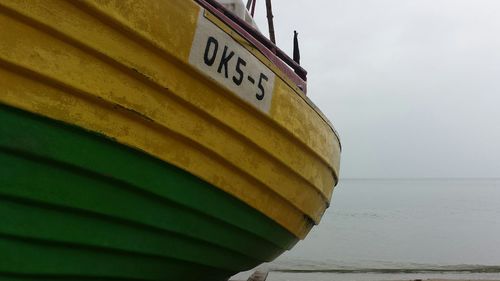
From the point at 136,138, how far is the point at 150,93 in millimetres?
232

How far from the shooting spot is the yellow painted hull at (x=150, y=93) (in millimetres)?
1824

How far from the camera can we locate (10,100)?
5.93 feet

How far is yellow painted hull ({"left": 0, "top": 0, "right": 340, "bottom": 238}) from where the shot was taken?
5.98 feet

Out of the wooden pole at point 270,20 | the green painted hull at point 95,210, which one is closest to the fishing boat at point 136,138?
the green painted hull at point 95,210

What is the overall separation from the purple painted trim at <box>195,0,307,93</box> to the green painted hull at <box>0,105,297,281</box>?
912mm

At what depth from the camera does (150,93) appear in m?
2.18

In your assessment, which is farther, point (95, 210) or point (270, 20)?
point (270, 20)

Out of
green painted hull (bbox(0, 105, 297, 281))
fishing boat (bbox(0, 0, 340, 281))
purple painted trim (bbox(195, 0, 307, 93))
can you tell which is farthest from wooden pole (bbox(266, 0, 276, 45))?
green painted hull (bbox(0, 105, 297, 281))

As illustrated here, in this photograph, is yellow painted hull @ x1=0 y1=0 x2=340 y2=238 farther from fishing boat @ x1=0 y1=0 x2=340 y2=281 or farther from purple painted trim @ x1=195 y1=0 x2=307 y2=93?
purple painted trim @ x1=195 y1=0 x2=307 y2=93

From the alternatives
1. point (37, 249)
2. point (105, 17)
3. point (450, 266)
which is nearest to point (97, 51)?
point (105, 17)

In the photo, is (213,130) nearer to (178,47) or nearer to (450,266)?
(178,47)

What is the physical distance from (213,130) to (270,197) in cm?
76

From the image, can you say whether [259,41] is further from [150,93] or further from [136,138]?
[136,138]

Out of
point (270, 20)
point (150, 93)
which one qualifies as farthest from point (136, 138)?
point (270, 20)
